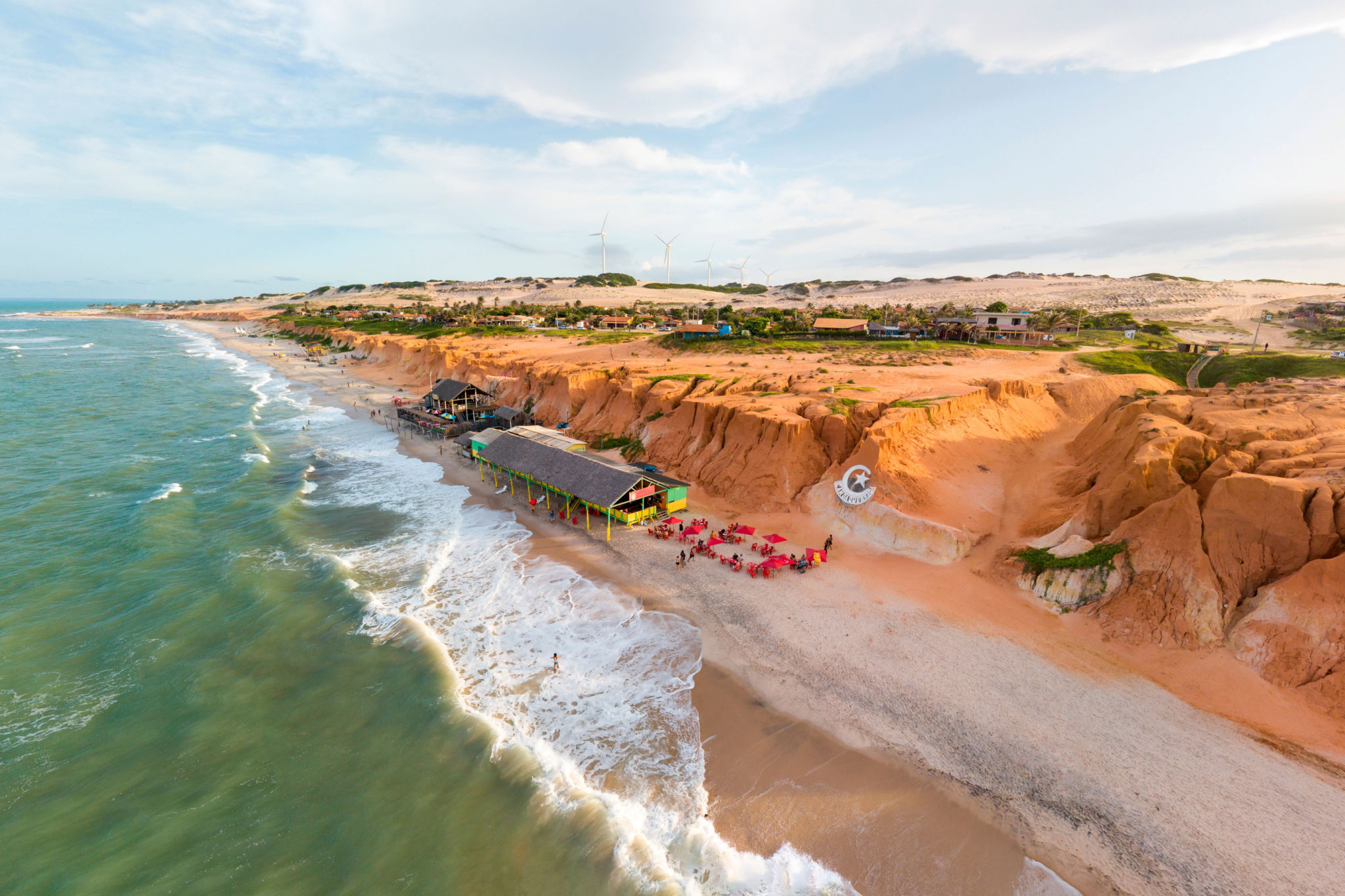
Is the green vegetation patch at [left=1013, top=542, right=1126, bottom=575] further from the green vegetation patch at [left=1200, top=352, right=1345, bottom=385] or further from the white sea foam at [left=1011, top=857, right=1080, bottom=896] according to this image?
the green vegetation patch at [left=1200, top=352, right=1345, bottom=385]

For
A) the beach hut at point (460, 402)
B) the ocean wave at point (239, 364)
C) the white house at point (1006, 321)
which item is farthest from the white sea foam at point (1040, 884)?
the ocean wave at point (239, 364)

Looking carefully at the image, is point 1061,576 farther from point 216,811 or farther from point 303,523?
point 303,523

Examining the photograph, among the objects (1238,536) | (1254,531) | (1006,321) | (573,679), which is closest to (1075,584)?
(1238,536)

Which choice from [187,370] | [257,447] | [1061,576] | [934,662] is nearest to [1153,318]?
[1061,576]

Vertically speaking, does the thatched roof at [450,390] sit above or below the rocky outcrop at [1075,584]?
above

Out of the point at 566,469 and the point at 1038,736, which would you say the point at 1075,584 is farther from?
the point at 566,469

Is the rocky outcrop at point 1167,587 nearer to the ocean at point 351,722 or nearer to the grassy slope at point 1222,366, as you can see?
the ocean at point 351,722

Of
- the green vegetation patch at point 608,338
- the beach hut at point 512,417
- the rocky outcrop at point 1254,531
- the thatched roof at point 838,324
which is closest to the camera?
the rocky outcrop at point 1254,531
